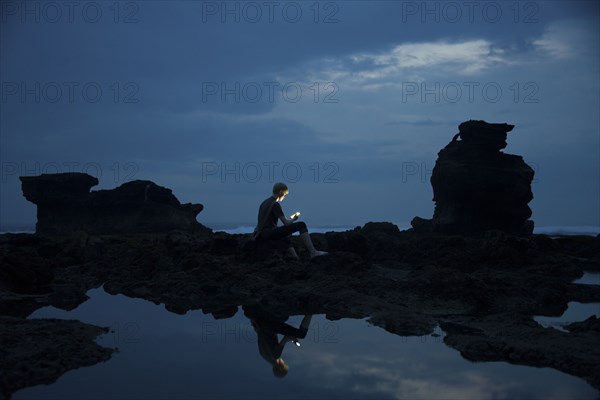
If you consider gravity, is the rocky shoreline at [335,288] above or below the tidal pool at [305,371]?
above

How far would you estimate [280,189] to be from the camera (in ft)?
42.9

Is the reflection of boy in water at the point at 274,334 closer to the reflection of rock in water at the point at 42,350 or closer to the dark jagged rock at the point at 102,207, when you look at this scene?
the reflection of rock in water at the point at 42,350

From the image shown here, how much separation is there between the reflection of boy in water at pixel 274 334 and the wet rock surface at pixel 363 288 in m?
0.58

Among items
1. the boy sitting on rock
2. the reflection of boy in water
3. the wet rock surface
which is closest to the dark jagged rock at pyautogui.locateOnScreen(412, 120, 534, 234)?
the wet rock surface

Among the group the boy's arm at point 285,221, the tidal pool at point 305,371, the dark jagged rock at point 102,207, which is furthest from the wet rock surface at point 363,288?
the dark jagged rock at point 102,207

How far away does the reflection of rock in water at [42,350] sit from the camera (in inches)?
203

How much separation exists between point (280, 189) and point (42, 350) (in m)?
7.79

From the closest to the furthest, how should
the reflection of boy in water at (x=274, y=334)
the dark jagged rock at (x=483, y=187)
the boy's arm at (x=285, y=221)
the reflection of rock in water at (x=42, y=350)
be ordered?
the reflection of rock in water at (x=42, y=350)
the reflection of boy in water at (x=274, y=334)
the boy's arm at (x=285, y=221)
the dark jagged rock at (x=483, y=187)

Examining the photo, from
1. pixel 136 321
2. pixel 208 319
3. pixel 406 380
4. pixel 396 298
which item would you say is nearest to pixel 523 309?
pixel 396 298

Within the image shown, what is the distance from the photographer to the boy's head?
42.9 feet

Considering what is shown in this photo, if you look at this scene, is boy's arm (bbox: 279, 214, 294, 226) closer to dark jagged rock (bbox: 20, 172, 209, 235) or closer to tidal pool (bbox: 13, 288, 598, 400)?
tidal pool (bbox: 13, 288, 598, 400)

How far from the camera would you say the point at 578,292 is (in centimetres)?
1108

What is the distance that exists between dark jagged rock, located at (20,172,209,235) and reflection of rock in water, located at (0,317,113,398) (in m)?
52.4

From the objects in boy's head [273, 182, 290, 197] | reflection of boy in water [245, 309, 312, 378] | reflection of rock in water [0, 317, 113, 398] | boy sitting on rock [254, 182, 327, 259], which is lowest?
reflection of boy in water [245, 309, 312, 378]
